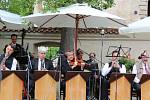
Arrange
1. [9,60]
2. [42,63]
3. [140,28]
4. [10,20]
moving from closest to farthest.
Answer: [9,60] < [42,63] < [140,28] < [10,20]

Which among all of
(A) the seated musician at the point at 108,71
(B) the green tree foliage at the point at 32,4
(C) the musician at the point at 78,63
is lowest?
(A) the seated musician at the point at 108,71

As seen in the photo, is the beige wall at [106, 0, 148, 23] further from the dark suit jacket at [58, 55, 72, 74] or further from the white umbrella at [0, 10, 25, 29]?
the dark suit jacket at [58, 55, 72, 74]

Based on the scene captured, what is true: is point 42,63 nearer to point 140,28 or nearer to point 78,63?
point 78,63

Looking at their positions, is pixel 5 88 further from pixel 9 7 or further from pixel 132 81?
pixel 9 7

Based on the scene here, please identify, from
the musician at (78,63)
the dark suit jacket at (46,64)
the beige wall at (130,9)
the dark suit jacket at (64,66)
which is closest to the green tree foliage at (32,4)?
the musician at (78,63)

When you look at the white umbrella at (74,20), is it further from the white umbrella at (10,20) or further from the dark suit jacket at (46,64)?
the dark suit jacket at (46,64)

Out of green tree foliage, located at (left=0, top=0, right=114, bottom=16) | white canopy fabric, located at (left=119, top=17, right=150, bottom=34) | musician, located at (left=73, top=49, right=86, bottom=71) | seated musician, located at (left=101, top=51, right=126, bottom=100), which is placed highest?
green tree foliage, located at (left=0, top=0, right=114, bottom=16)

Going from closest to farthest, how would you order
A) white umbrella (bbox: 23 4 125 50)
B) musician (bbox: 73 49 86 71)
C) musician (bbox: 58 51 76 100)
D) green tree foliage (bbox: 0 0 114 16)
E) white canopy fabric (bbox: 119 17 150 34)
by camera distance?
musician (bbox: 58 51 76 100) < musician (bbox: 73 49 86 71) < white canopy fabric (bbox: 119 17 150 34) < white umbrella (bbox: 23 4 125 50) < green tree foliage (bbox: 0 0 114 16)

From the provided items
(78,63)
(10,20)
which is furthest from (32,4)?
(78,63)

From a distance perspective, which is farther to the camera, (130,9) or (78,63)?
(130,9)

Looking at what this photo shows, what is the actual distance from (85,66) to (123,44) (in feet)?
31.0

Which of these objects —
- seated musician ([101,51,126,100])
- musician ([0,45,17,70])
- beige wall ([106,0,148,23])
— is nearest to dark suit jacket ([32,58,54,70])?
musician ([0,45,17,70])

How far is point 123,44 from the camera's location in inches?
922

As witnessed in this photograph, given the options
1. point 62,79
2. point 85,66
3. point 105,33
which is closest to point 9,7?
point 105,33
